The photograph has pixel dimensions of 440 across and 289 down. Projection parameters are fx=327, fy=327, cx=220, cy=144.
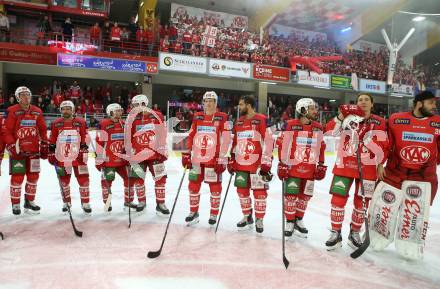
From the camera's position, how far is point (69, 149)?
4551 millimetres

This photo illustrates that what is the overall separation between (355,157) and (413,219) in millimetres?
818

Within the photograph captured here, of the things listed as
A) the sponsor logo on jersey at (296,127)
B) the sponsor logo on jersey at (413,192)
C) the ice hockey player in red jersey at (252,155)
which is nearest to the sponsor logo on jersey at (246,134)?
the ice hockey player in red jersey at (252,155)

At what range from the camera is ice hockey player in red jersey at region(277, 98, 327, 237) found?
148 inches

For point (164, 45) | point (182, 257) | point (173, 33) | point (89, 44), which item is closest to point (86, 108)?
point (89, 44)

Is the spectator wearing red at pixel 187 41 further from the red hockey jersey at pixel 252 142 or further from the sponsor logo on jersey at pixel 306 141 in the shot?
the sponsor logo on jersey at pixel 306 141

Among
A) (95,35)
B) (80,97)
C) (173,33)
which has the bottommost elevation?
(80,97)

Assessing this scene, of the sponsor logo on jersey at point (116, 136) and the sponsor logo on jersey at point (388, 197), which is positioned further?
the sponsor logo on jersey at point (116, 136)

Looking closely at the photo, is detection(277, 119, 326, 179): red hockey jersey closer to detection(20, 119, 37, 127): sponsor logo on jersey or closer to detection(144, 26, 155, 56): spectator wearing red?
detection(20, 119, 37, 127): sponsor logo on jersey

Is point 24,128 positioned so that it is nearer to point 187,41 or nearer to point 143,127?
point 143,127

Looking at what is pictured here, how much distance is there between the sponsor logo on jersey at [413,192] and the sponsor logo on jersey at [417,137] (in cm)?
48

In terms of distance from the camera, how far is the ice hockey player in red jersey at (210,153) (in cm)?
417

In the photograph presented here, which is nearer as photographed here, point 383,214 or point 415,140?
point 415,140

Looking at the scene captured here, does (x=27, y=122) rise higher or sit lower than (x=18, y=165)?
higher

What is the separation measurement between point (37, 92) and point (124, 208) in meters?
14.1
